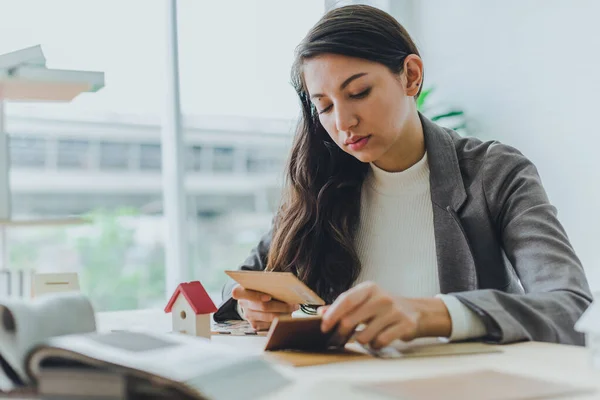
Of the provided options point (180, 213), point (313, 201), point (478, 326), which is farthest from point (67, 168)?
point (478, 326)

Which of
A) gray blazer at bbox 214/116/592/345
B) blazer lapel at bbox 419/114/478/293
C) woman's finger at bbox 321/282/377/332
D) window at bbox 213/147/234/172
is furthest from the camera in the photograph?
window at bbox 213/147/234/172

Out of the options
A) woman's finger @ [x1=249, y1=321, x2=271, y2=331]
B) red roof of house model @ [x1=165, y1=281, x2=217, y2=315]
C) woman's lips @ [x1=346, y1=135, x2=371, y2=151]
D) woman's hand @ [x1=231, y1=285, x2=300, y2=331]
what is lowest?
woman's finger @ [x1=249, y1=321, x2=271, y2=331]

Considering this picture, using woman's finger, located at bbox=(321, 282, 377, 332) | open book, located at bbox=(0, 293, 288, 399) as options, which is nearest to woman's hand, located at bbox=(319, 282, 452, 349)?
woman's finger, located at bbox=(321, 282, 377, 332)

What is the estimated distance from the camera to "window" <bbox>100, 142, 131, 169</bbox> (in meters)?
3.65

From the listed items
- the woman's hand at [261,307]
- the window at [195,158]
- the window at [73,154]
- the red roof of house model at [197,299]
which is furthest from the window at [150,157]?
the red roof of house model at [197,299]

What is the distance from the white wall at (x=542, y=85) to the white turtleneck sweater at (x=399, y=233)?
44.2 inches

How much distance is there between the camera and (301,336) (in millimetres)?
1219

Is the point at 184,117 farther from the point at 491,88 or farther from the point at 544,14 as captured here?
the point at 544,14

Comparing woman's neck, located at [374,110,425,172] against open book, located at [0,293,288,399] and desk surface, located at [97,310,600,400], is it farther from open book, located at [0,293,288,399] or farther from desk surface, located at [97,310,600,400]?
open book, located at [0,293,288,399]

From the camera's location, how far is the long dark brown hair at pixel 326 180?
5.77ft

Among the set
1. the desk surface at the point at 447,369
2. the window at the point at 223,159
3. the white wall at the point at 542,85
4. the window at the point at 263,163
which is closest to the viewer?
the desk surface at the point at 447,369

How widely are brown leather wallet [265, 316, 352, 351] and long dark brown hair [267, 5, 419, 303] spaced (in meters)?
0.65

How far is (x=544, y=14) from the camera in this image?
3.23 metres

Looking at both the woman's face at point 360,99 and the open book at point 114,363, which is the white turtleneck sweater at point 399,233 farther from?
the open book at point 114,363
